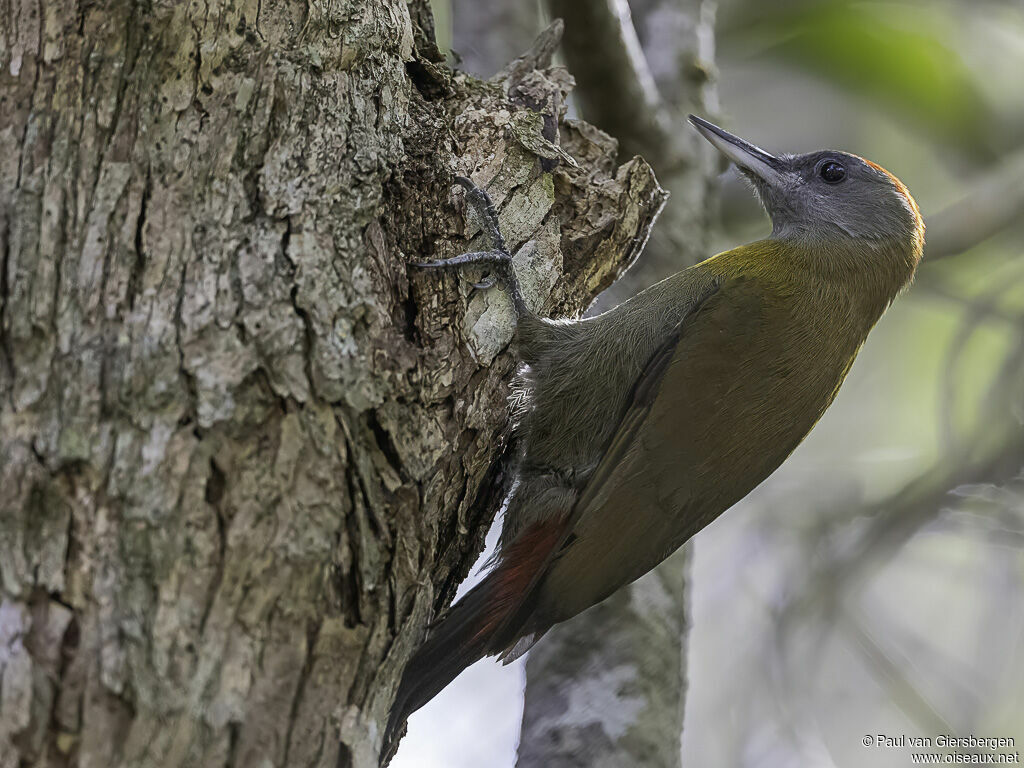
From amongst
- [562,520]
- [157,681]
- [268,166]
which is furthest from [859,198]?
[157,681]

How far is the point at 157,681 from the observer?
1.58 metres

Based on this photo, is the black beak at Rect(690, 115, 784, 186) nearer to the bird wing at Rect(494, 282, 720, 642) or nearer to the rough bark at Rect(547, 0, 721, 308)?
the rough bark at Rect(547, 0, 721, 308)

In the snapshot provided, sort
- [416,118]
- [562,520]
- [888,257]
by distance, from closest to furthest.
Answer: [416,118] < [562,520] < [888,257]

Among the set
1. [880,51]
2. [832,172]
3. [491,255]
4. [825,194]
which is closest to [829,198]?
[825,194]

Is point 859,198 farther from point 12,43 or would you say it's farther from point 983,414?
point 12,43

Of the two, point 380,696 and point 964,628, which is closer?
point 380,696

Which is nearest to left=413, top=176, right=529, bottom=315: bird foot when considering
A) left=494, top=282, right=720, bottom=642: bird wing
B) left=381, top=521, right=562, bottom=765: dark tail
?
left=494, top=282, right=720, bottom=642: bird wing

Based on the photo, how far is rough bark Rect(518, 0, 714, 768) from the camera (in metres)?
2.83

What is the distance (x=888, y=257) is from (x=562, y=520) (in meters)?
1.40

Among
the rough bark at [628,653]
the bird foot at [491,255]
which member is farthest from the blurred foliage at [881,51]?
the bird foot at [491,255]

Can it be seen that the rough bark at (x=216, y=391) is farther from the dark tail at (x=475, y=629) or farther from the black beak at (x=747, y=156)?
the black beak at (x=747, y=156)

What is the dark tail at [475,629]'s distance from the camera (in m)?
2.25

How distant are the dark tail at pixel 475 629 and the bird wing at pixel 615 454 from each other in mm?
12

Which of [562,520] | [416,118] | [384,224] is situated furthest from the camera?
[562,520]
